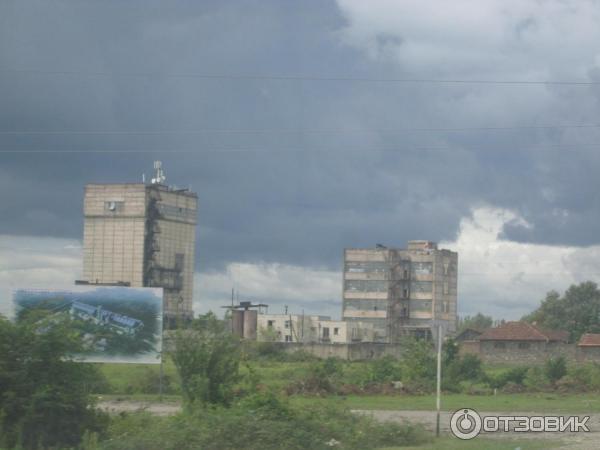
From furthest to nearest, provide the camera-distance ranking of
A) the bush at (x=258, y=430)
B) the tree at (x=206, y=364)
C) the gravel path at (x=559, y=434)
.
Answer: the tree at (x=206, y=364) < the gravel path at (x=559, y=434) < the bush at (x=258, y=430)

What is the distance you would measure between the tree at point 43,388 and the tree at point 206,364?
337 cm

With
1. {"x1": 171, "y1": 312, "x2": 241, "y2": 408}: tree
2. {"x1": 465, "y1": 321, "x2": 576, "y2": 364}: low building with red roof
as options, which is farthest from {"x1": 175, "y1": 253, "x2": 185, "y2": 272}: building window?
{"x1": 171, "y1": 312, "x2": 241, "y2": 408}: tree

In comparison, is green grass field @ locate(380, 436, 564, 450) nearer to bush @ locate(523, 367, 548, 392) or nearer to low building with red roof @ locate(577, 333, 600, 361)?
bush @ locate(523, 367, 548, 392)

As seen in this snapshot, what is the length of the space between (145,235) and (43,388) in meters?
101

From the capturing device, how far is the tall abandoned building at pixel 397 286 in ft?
476

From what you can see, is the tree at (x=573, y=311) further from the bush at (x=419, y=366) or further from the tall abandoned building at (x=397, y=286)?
the bush at (x=419, y=366)

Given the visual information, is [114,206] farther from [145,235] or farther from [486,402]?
[486,402]

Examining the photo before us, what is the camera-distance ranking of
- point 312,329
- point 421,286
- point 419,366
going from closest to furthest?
point 419,366
point 312,329
point 421,286

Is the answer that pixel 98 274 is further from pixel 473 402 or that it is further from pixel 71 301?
pixel 473 402

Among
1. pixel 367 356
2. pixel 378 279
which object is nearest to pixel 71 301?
pixel 367 356

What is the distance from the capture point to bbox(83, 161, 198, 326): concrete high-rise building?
121 m

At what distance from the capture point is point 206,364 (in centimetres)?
2544

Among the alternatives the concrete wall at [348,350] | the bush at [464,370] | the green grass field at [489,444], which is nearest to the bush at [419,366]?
the bush at [464,370]

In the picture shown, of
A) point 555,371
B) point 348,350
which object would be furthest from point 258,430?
point 348,350
